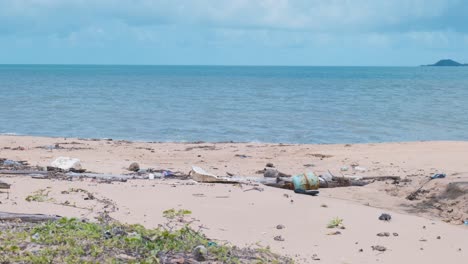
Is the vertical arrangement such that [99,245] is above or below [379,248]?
above

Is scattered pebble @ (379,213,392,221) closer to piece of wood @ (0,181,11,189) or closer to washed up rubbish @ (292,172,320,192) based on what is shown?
washed up rubbish @ (292,172,320,192)

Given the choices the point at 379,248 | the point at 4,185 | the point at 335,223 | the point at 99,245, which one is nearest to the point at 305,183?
the point at 335,223

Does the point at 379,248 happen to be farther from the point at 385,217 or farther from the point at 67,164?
the point at 67,164

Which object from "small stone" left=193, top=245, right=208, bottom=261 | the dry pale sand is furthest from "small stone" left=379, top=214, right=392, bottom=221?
"small stone" left=193, top=245, right=208, bottom=261

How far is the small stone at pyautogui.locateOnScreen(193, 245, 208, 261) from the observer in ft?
16.8

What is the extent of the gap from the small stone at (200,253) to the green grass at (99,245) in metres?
0.05

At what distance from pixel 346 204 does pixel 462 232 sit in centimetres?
175

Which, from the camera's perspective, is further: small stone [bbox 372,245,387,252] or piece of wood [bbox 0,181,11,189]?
piece of wood [bbox 0,181,11,189]

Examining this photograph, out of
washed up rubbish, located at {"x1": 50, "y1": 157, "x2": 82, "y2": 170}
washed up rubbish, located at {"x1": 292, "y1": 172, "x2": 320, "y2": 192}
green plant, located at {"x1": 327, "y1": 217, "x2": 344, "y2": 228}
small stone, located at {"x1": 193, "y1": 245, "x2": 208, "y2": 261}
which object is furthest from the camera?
washed up rubbish, located at {"x1": 50, "y1": 157, "x2": 82, "y2": 170}

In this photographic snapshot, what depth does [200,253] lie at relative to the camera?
5164mm

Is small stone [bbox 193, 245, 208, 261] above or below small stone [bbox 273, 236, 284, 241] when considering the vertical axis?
above

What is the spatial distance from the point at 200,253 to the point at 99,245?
0.84m

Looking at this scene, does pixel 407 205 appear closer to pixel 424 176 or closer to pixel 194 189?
pixel 424 176

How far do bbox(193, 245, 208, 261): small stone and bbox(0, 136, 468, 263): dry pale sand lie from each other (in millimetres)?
1280
